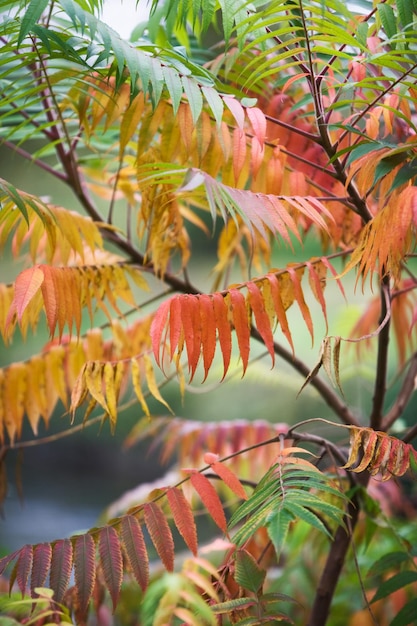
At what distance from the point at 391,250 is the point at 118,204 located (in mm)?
2381

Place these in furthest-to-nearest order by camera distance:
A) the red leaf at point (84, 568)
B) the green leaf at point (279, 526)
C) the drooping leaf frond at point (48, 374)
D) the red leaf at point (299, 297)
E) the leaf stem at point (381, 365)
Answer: the drooping leaf frond at point (48, 374) < the leaf stem at point (381, 365) < the red leaf at point (299, 297) < the red leaf at point (84, 568) < the green leaf at point (279, 526)

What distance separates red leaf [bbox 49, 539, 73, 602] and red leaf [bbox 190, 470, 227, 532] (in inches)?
5.8

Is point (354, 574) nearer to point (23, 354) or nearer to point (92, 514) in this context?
point (92, 514)

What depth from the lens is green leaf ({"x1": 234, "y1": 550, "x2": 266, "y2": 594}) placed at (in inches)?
26.0

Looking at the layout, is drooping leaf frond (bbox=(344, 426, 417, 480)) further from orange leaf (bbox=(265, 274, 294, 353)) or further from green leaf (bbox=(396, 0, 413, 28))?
green leaf (bbox=(396, 0, 413, 28))

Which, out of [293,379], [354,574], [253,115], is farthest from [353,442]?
[293,379]

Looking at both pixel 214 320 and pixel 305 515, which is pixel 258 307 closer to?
pixel 214 320

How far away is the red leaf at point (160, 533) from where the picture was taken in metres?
0.64

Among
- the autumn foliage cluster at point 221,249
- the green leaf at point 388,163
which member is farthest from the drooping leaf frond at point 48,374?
the green leaf at point 388,163

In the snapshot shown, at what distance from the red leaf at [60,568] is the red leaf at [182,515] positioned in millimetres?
110

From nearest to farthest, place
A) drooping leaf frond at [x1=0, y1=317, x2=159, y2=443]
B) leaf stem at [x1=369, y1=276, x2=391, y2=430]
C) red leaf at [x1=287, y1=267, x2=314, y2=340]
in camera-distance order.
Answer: red leaf at [x1=287, y1=267, x2=314, y2=340] < leaf stem at [x1=369, y1=276, x2=391, y2=430] < drooping leaf frond at [x1=0, y1=317, x2=159, y2=443]

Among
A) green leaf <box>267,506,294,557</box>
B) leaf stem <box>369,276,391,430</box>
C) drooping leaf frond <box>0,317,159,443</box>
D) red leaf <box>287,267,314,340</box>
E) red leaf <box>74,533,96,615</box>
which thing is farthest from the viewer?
drooping leaf frond <box>0,317,159,443</box>

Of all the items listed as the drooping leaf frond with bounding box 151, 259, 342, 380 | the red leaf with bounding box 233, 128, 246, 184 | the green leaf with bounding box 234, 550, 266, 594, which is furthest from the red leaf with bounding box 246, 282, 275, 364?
the green leaf with bounding box 234, 550, 266, 594

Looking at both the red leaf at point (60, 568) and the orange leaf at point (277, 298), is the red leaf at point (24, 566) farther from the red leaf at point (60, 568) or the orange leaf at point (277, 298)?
the orange leaf at point (277, 298)
